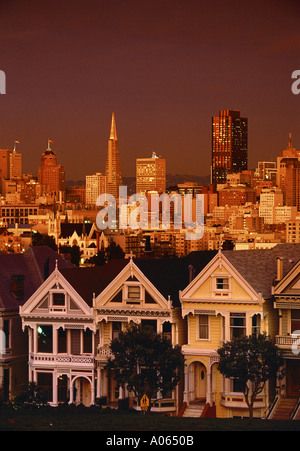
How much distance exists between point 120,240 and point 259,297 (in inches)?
6461

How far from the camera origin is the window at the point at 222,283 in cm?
2270

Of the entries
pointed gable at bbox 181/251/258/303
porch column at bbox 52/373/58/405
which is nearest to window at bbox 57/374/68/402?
porch column at bbox 52/373/58/405

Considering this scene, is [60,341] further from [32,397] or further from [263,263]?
[263,263]

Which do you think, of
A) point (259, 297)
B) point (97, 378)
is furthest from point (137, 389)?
point (259, 297)

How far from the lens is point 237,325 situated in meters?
22.8

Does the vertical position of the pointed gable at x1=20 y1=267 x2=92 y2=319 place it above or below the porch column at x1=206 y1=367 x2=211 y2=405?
above

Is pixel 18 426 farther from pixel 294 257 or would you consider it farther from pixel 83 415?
pixel 294 257

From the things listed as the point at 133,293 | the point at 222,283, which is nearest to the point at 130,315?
the point at 133,293

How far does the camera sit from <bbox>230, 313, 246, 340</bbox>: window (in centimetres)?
2264

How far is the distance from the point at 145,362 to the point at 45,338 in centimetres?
250

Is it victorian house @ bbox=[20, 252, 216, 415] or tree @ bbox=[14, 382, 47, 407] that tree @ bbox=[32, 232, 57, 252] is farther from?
tree @ bbox=[14, 382, 47, 407]

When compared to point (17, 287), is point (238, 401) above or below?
below

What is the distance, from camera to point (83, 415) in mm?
21797

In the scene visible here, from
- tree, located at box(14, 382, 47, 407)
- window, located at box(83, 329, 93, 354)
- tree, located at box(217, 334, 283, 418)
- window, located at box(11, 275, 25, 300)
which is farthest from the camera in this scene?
window, located at box(11, 275, 25, 300)
